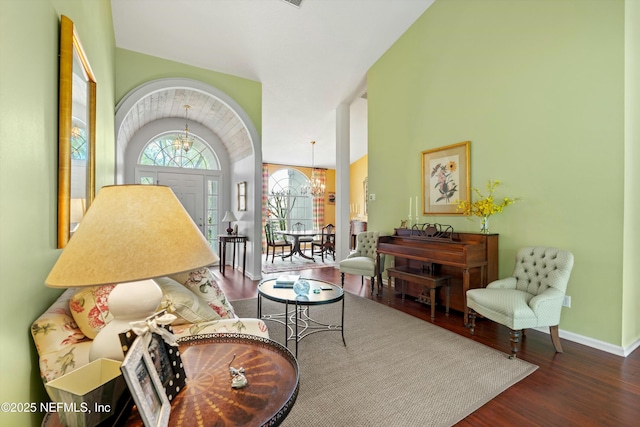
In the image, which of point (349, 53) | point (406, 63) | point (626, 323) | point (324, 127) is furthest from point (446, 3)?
point (626, 323)

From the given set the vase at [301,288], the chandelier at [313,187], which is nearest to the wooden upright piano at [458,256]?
the vase at [301,288]

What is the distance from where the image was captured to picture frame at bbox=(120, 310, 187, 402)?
2.82 ft

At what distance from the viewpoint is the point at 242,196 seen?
585cm

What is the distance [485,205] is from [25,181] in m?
3.66

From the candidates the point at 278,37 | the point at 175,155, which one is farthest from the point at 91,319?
the point at 175,155

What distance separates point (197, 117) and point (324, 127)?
9.71ft

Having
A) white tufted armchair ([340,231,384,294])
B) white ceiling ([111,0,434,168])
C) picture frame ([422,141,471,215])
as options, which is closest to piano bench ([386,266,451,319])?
white tufted armchair ([340,231,384,294])

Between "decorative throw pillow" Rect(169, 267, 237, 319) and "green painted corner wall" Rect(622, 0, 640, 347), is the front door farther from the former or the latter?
"green painted corner wall" Rect(622, 0, 640, 347)

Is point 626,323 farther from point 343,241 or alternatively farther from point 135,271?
point 343,241

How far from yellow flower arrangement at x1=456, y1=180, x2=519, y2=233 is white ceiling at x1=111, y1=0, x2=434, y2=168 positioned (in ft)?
9.58

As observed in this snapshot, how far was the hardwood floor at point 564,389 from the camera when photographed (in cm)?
176

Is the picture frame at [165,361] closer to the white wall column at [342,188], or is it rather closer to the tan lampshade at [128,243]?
the tan lampshade at [128,243]

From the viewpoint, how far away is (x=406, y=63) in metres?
4.59

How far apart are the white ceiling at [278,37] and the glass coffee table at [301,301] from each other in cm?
360
